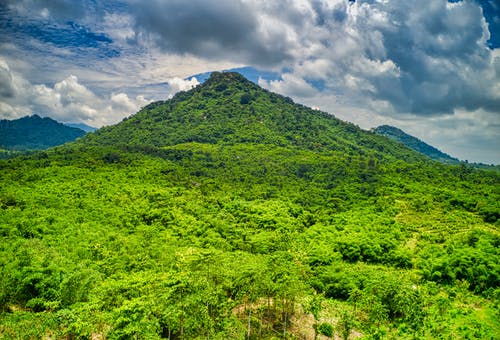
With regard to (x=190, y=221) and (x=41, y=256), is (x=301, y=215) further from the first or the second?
(x=41, y=256)

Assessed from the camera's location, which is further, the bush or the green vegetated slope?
the bush

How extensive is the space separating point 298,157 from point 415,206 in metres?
70.0

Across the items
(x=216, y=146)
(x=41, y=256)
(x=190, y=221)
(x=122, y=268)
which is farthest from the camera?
(x=216, y=146)

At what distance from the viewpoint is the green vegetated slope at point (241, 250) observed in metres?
29.2

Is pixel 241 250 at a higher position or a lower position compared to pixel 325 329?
higher

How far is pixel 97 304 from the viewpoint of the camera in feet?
89.1

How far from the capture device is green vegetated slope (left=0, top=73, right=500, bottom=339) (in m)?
29.2

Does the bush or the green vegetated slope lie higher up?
the green vegetated slope

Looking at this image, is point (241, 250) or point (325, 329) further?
point (241, 250)

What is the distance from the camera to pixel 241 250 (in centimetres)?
6012

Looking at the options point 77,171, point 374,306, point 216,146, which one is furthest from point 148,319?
point 216,146

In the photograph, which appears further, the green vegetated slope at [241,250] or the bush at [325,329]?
the bush at [325,329]

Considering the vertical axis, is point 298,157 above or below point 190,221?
above

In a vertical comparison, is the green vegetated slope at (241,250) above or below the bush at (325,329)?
above
